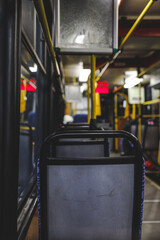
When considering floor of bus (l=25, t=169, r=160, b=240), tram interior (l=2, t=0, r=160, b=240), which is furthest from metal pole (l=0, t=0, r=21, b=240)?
floor of bus (l=25, t=169, r=160, b=240)

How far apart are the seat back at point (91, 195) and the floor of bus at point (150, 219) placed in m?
0.95

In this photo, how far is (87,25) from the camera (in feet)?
6.72

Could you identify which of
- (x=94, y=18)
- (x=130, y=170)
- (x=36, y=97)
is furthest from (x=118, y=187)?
(x=36, y=97)

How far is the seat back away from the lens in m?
1.03

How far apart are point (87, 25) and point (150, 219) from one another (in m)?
2.35

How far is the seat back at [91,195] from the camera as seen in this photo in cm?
103

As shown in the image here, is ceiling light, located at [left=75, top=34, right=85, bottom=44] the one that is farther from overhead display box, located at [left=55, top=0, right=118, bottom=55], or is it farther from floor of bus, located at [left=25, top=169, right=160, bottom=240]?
floor of bus, located at [left=25, top=169, right=160, bottom=240]

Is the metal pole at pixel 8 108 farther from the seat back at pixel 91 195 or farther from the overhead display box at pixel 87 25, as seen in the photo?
the overhead display box at pixel 87 25

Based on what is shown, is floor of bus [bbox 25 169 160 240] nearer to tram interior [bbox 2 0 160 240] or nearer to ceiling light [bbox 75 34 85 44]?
tram interior [bbox 2 0 160 240]

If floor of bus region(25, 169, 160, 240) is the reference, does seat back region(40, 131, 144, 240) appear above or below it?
above

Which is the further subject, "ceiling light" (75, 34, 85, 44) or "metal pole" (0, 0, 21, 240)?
"ceiling light" (75, 34, 85, 44)

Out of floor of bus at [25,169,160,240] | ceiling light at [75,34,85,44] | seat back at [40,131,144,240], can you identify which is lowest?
floor of bus at [25,169,160,240]

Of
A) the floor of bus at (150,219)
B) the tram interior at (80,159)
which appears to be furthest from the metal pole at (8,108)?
the floor of bus at (150,219)

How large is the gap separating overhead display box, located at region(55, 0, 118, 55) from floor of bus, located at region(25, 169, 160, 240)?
176 centimetres
